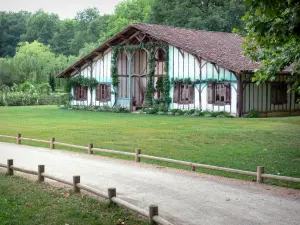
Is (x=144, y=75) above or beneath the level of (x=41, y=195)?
above

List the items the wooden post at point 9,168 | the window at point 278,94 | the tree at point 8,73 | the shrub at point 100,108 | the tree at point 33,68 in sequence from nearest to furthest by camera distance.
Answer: the wooden post at point 9,168 < the window at point 278,94 < the shrub at point 100,108 < the tree at point 8,73 < the tree at point 33,68

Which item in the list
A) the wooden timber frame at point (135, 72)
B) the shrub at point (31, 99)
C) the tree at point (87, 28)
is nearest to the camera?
the wooden timber frame at point (135, 72)

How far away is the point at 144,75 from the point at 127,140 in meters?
20.1

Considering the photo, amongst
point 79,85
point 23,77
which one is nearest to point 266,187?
point 79,85

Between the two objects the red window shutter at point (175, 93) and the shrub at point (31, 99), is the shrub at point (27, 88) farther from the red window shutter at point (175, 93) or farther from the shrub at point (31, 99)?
the red window shutter at point (175, 93)

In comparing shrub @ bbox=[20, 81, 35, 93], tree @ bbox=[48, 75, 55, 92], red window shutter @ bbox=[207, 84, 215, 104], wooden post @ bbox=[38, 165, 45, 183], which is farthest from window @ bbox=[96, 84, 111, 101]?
wooden post @ bbox=[38, 165, 45, 183]

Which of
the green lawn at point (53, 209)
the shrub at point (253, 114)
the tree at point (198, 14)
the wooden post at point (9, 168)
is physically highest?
the tree at point (198, 14)

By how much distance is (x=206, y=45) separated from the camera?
126 ft

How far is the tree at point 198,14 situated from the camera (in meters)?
57.7

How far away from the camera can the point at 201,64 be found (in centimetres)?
3528

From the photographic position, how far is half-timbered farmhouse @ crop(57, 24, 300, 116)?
3398cm

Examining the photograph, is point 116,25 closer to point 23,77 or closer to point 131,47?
point 23,77

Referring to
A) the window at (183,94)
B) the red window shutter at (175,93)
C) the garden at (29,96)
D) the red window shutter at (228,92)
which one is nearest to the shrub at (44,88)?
the garden at (29,96)

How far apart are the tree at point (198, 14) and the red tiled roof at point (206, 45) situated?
12.3m
